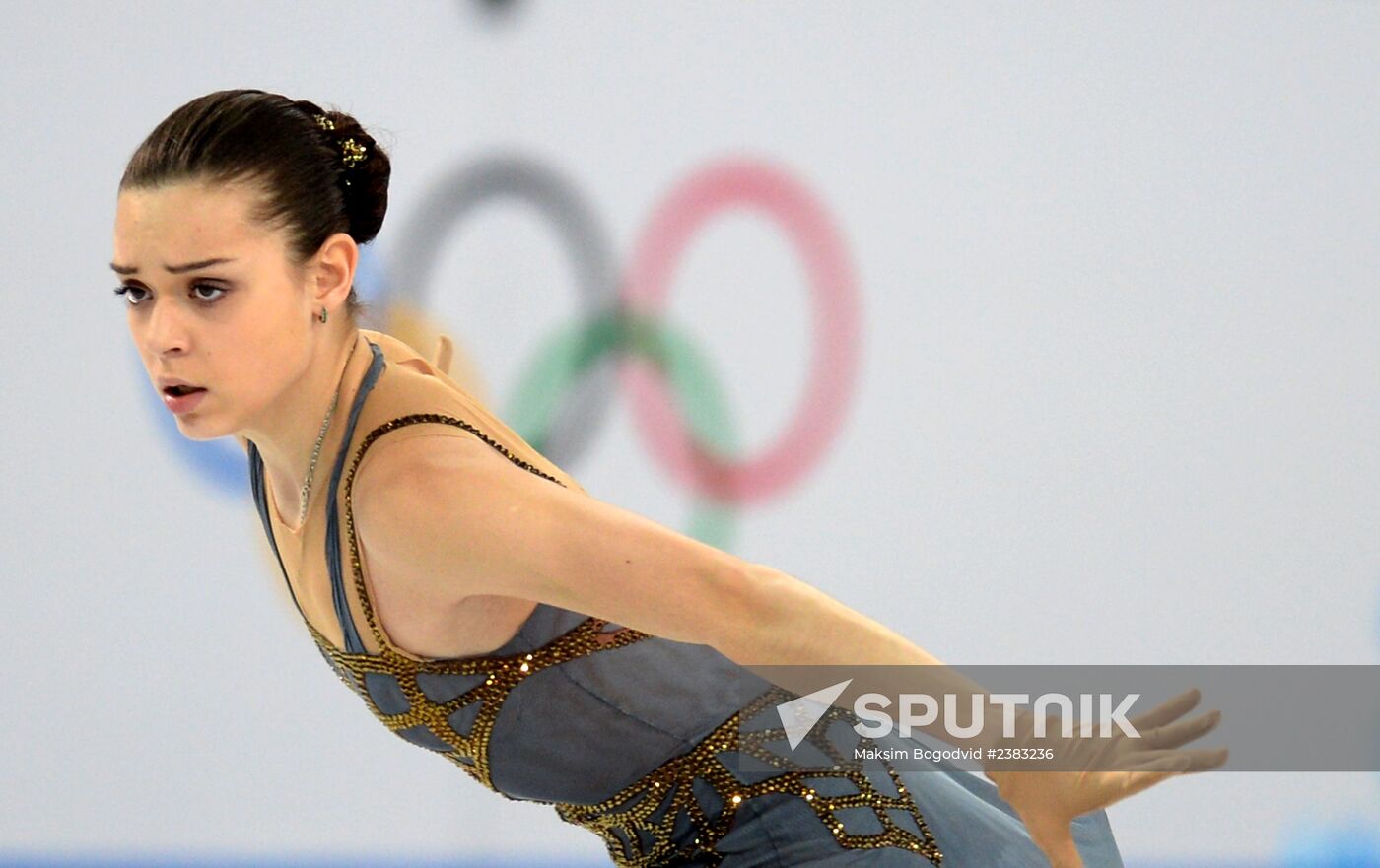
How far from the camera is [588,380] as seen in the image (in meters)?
3.36

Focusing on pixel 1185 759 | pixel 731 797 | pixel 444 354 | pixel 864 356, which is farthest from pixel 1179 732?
pixel 864 356

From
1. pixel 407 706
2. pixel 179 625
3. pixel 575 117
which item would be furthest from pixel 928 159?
pixel 407 706

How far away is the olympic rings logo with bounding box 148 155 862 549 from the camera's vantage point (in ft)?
10.9

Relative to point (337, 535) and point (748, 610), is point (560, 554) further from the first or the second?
point (337, 535)

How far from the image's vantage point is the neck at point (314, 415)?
64.2 inches

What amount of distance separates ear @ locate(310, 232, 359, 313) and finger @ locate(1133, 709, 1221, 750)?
915 millimetres

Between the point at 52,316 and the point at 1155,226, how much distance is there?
→ 8.05ft

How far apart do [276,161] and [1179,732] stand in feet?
3.36

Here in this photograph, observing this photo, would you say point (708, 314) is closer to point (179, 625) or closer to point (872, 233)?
point (872, 233)

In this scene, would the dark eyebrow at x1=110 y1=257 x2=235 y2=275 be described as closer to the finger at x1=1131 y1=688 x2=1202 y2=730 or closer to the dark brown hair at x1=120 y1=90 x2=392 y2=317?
the dark brown hair at x1=120 y1=90 x2=392 y2=317

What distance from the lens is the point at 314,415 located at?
1.64 meters

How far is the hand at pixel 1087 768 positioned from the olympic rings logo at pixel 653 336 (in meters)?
1.93

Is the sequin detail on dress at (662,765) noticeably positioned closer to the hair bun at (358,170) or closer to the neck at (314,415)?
the neck at (314,415)

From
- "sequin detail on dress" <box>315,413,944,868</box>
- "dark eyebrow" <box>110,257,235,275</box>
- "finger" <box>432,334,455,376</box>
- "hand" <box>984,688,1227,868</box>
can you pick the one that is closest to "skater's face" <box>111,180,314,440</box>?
"dark eyebrow" <box>110,257,235,275</box>
